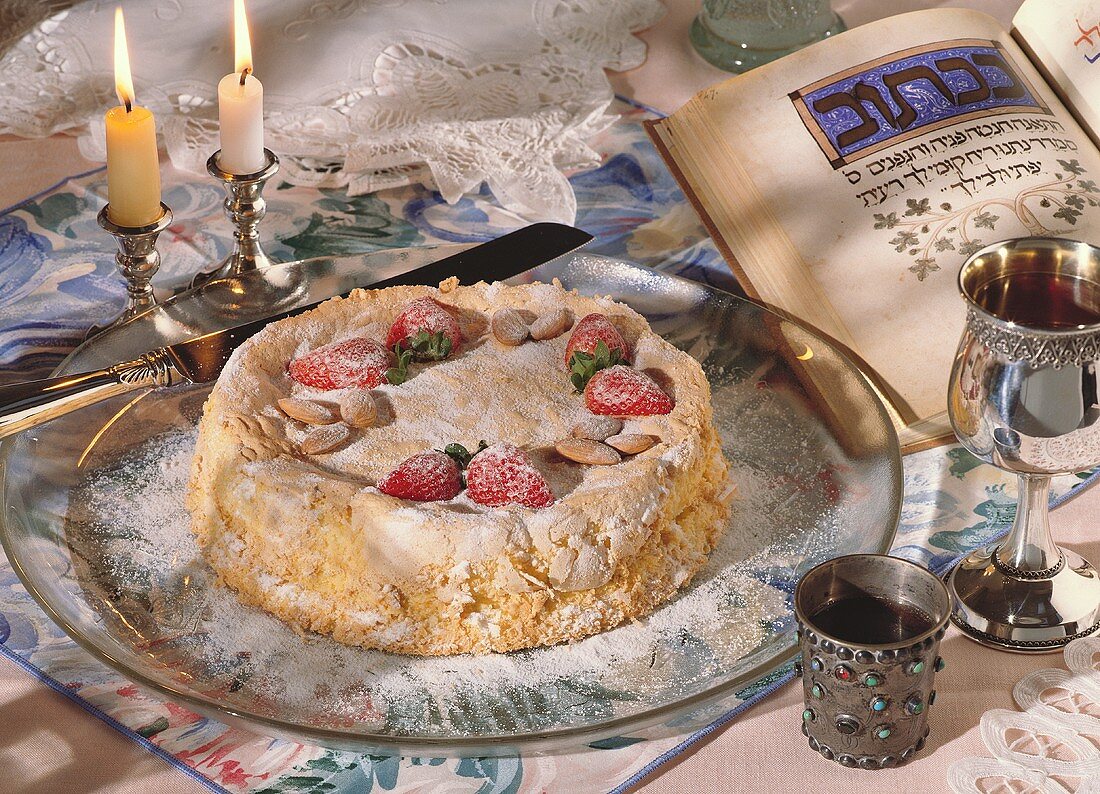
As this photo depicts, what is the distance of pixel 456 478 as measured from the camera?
4.81ft

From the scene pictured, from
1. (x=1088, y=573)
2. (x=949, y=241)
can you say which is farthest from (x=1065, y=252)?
(x=949, y=241)

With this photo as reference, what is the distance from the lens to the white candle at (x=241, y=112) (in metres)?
1.90

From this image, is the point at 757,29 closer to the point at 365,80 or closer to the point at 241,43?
the point at 365,80

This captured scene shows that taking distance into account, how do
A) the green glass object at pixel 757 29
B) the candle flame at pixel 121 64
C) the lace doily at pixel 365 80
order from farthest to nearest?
the green glass object at pixel 757 29 < the lace doily at pixel 365 80 < the candle flame at pixel 121 64

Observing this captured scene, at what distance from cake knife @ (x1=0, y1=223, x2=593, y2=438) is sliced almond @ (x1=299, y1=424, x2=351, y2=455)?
263mm

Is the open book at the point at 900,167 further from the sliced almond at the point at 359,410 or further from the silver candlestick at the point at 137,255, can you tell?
the silver candlestick at the point at 137,255

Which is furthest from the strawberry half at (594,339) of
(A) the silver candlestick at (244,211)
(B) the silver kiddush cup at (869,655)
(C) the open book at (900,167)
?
(A) the silver candlestick at (244,211)

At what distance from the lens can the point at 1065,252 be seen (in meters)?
1.43

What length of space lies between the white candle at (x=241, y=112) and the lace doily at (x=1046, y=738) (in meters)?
1.22

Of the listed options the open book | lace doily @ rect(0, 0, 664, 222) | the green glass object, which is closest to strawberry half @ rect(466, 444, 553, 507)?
the open book

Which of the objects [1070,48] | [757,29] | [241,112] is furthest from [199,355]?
[757,29]

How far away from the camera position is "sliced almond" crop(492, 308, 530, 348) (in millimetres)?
1708

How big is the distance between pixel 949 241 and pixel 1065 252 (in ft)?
1.64

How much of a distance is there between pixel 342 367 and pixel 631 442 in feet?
1.18
